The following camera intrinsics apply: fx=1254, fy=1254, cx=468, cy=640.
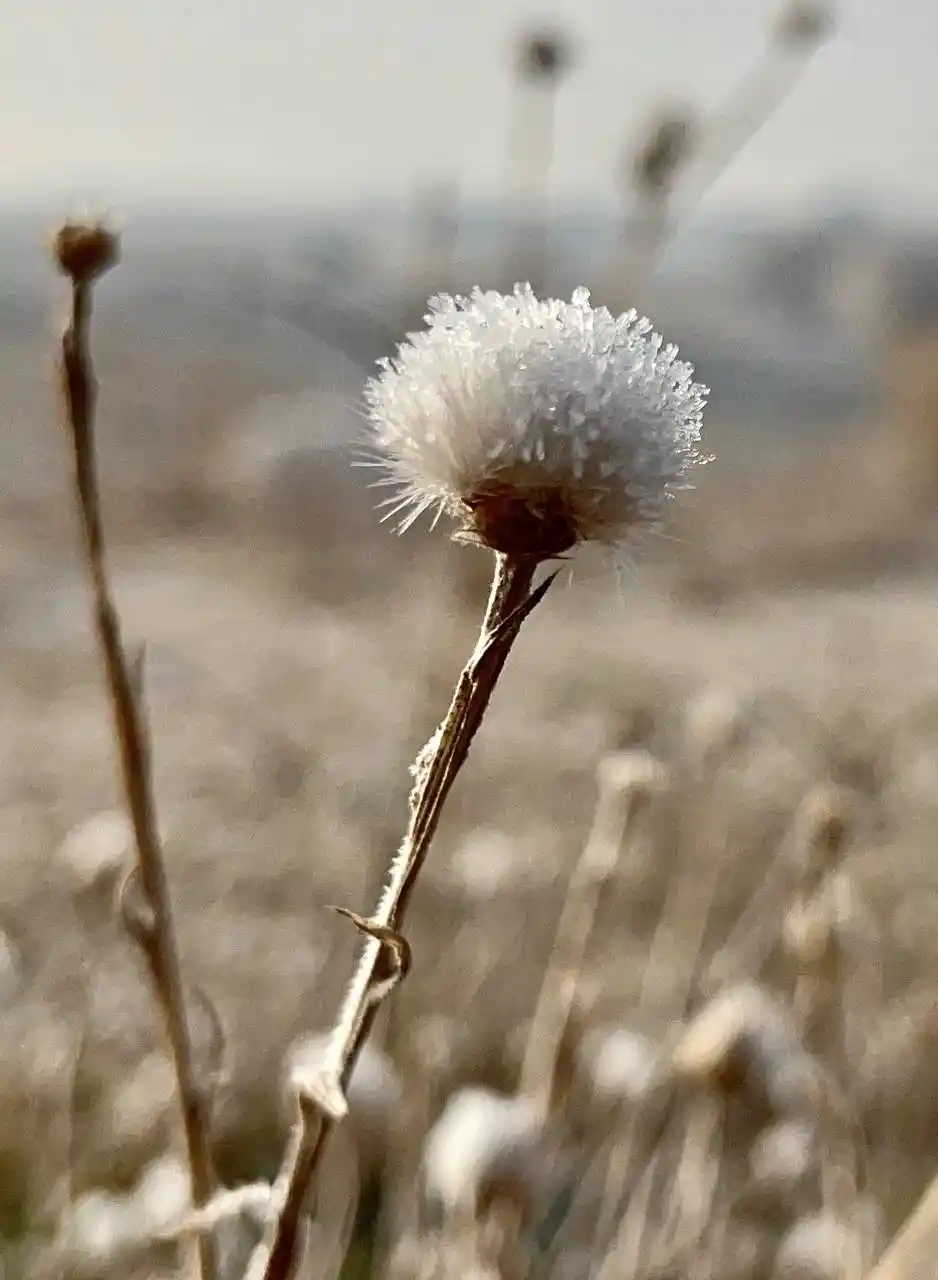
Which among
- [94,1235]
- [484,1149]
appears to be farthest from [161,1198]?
[484,1149]

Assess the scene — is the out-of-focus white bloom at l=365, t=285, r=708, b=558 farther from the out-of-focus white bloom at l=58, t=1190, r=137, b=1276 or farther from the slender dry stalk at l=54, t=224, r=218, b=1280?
the out-of-focus white bloom at l=58, t=1190, r=137, b=1276

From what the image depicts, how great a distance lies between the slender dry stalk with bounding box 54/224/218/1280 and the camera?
157 mm

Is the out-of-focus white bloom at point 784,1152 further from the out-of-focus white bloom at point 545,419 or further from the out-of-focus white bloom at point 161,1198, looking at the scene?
the out-of-focus white bloom at point 545,419

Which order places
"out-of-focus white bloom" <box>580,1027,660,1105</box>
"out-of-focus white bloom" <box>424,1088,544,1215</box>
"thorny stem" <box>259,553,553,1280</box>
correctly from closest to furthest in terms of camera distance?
"thorny stem" <box>259,553,553,1280</box> < "out-of-focus white bloom" <box>424,1088,544,1215</box> < "out-of-focus white bloom" <box>580,1027,660,1105</box>

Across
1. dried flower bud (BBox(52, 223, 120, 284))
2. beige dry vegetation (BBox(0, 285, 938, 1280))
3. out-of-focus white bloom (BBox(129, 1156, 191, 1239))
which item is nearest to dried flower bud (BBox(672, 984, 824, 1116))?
beige dry vegetation (BBox(0, 285, 938, 1280))

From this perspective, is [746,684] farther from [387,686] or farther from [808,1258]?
[808,1258]

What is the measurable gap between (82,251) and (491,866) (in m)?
0.58

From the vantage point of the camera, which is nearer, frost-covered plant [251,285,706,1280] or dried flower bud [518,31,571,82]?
frost-covered plant [251,285,706,1280]

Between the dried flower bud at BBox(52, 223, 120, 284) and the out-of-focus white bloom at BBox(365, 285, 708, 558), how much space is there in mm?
40

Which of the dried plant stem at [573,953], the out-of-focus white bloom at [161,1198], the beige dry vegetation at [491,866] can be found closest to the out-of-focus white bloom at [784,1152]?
the beige dry vegetation at [491,866]

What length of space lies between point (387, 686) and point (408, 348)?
1221 millimetres

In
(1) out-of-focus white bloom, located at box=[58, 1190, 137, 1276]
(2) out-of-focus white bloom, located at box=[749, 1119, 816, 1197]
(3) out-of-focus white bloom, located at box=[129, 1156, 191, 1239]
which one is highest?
(2) out-of-focus white bloom, located at box=[749, 1119, 816, 1197]

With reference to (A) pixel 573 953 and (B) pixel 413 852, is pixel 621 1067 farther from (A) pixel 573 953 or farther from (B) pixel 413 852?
(B) pixel 413 852

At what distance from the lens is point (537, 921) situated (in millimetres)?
940
